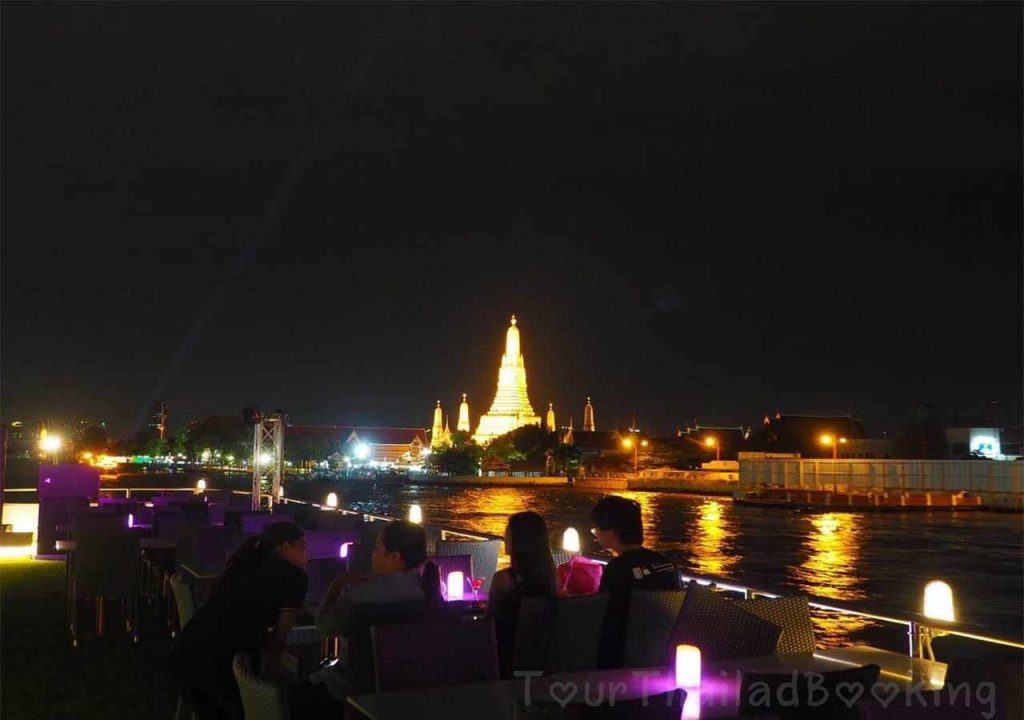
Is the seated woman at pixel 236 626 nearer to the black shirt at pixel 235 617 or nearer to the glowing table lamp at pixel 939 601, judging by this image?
the black shirt at pixel 235 617

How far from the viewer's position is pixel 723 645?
14.9ft

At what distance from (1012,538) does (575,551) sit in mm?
46013

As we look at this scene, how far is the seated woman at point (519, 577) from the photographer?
5.15 m

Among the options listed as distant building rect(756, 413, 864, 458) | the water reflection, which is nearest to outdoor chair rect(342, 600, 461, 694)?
the water reflection

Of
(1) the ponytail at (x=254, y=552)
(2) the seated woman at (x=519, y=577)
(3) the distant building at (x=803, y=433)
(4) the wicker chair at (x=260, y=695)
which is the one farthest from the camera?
(3) the distant building at (x=803, y=433)

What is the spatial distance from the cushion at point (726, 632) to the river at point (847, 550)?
37.3 inches

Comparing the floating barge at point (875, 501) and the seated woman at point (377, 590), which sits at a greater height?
the seated woman at point (377, 590)

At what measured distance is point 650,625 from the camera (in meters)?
4.95

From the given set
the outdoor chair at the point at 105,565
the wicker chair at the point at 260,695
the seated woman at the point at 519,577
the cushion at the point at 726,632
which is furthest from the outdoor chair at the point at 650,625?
the outdoor chair at the point at 105,565

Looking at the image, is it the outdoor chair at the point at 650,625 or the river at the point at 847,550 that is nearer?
the outdoor chair at the point at 650,625

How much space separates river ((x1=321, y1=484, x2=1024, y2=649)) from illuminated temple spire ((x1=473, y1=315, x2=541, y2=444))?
94.3 m

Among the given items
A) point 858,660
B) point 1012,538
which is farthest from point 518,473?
point 858,660

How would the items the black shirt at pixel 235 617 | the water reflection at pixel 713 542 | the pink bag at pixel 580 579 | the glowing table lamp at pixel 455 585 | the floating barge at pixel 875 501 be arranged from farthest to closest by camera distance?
the floating barge at pixel 875 501
the water reflection at pixel 713 542
the glowing table lamp at pixel 455 585
the pink bag at pixel 580 579
the black shirt at pixel 235 617

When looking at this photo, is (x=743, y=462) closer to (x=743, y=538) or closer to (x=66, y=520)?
(x=743, y=538)
